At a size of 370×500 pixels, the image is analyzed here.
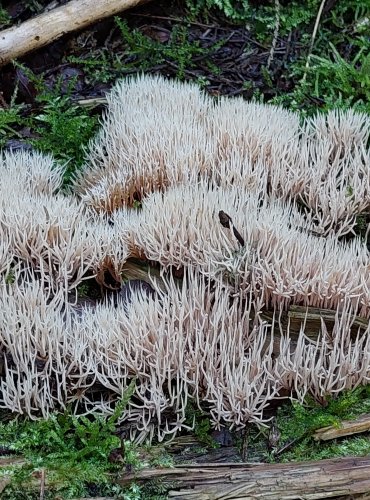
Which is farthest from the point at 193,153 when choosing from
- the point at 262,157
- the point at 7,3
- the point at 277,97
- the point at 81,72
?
the point at 7,3

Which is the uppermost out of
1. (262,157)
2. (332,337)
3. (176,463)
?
(262,157)

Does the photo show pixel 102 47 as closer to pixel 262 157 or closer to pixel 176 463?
pixel 262 157

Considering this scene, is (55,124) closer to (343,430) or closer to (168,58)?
(168,58)

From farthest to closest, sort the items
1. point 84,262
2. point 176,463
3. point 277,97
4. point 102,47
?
point 102,47, point 277,97, point 84,262, point 176,463

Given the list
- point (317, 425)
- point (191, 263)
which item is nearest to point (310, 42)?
point (191, 263)

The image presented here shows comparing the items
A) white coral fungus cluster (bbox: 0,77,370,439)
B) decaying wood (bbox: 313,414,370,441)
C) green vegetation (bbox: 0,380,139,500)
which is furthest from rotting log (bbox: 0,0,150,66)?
decaying wood (bbox: 313,414,370,441)

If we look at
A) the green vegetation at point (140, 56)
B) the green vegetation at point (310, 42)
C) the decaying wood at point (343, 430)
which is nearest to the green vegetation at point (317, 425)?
the decaying wood at point (343, 430)

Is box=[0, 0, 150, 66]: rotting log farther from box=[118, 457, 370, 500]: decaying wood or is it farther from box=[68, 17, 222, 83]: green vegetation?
box=[118, 457, 370, 500]: decaying wood
